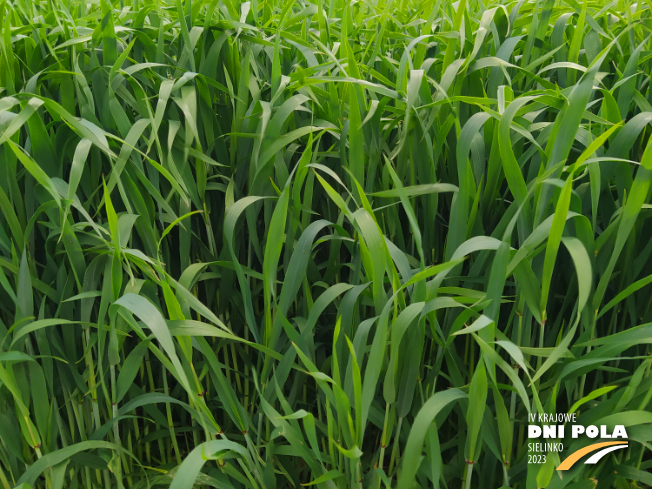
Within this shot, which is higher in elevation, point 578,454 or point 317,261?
point 317,261

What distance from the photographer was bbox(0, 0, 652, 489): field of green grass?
604 millimetres

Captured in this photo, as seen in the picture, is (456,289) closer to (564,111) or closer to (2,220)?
(564,111)

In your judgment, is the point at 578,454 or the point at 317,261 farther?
the point at 317,261

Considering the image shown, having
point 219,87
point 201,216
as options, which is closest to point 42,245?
point 201,216

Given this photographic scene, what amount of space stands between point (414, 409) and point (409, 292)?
0.19m

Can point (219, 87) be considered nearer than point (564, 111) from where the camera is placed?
No

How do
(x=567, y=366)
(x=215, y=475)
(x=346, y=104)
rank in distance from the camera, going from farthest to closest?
(x=346, y=104)
(x=215, y=475)
(x=567, y=366)

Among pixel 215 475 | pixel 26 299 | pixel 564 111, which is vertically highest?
pixel 564 111

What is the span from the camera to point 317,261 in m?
0.89

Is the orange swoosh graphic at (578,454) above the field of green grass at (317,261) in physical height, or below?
below

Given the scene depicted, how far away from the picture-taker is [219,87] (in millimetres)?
803

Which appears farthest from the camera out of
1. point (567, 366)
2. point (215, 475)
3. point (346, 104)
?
point (346, 104)

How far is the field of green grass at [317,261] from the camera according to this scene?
604mm

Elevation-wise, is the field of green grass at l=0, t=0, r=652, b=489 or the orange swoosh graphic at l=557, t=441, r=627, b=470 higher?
the field of green grass at l=0, t=0, r=652, b=489
